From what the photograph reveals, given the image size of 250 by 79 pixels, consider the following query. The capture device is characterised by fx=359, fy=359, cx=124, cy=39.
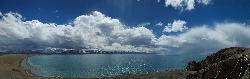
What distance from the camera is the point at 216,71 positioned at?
15.4 meters

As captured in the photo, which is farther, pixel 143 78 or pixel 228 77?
pixel 143 78

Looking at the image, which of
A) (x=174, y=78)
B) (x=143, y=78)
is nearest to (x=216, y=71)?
(x=174, y=78)

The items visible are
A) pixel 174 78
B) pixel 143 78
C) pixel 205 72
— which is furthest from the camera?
pixel 143 78

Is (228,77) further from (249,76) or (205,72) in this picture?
(205,72)

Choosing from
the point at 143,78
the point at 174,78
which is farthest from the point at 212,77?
the point at 143,78

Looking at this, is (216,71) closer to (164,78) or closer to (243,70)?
(243,70)

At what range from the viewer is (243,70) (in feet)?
46.5

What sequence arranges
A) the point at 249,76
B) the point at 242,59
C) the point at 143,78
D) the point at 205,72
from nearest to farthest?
the point at 249,76, the point at 242,59, the point at 205,72, the point at 143,78

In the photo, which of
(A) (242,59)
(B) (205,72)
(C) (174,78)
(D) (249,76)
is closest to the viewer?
(D) (249,76)

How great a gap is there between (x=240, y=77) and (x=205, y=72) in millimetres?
2635

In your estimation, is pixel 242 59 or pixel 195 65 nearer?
pixel 242 59

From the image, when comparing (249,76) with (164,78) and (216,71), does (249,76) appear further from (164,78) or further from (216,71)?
(164,78)

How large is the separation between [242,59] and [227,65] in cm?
65

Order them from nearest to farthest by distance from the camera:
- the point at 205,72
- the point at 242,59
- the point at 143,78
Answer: the point at 242,59 < the point at 205,72 < the point at 143,78
